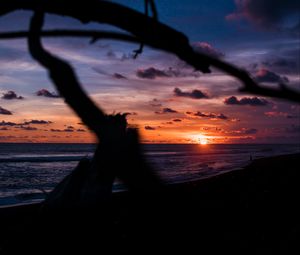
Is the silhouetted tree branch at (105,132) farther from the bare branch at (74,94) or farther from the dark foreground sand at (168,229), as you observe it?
the dark foreground sand at (168,229)

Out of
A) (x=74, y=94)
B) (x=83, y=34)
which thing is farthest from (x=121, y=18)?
(x=74, y=94)

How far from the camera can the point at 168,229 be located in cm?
227

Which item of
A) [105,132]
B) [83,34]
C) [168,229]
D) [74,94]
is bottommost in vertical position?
[168,229]

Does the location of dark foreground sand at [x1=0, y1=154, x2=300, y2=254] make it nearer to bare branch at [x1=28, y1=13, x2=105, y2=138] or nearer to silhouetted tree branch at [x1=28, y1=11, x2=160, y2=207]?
silhouetted tree branch at [x1=28, y1=11, x2=160, y2=207]

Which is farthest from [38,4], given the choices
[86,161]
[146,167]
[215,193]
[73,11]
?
[215,193]

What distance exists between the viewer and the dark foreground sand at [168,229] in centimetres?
184

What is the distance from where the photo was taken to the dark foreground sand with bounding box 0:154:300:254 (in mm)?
1844

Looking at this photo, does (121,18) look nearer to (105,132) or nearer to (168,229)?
(105,132)

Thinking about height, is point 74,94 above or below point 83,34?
below

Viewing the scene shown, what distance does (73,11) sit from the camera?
1.63 meters

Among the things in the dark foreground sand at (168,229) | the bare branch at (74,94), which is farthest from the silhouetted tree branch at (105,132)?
the dark foreground sand at (168,229)

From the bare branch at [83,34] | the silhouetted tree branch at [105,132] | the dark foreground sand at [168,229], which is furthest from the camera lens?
the dark foreground sand at [168,229]

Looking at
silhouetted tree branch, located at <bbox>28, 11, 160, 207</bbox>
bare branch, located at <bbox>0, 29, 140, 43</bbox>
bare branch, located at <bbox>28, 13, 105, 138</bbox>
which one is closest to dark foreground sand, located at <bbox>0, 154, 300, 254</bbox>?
silhouetted tree branch, located at <bbox>28, 11, 160, 207</bbox>

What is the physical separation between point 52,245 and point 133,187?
611cm
